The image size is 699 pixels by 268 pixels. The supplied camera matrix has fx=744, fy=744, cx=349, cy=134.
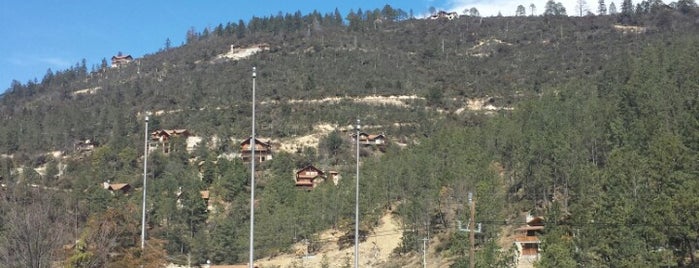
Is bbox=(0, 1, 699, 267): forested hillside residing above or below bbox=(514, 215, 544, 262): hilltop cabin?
above

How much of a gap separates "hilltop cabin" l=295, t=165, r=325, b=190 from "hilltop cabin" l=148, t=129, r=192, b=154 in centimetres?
2945

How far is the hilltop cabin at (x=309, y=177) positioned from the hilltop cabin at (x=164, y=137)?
29.5 meters

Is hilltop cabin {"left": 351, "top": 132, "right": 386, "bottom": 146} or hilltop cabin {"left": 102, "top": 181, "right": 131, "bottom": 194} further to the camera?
hilltop cabin {"left": 351, "top": 132, "right": 386, "bottom": 146}

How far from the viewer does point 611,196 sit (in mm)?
49188

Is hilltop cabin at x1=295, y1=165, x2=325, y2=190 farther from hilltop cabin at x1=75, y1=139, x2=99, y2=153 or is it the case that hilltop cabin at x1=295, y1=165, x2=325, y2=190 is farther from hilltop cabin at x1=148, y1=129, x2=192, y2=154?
hilltop cabin at x1=75, y1=139, x2=99, y2=153

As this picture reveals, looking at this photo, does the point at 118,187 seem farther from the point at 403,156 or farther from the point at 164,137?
the point at 403,156

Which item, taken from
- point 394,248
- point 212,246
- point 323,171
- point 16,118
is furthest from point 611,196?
point 16,118

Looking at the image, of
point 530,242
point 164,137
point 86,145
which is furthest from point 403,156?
point 86,145

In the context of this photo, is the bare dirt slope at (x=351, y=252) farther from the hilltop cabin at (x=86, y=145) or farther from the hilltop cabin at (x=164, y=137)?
the hilltop cabin at (x=86, y=145)

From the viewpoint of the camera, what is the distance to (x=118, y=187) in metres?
107

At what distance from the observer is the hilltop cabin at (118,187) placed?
104 metres

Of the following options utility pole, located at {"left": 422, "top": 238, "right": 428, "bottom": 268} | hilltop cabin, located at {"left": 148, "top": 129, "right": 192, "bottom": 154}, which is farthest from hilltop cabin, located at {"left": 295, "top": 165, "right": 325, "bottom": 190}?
utility pole, located at {"left": 422, "top": 238, "right": 428, "bottom": 268}

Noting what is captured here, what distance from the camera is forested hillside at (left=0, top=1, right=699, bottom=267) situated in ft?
145

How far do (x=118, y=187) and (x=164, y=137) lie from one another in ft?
99.7
